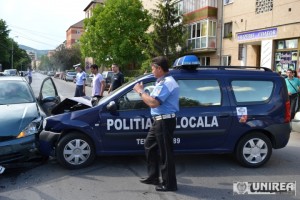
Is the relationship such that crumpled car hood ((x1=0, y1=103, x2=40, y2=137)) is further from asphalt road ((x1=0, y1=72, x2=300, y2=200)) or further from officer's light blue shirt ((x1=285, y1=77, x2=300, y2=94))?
officer's light blue shirt ((x1=285, y1=77, x2=300, y2=94))

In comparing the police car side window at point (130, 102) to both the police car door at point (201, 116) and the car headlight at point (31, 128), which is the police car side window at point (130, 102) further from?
the car headlight at point (31, 128)

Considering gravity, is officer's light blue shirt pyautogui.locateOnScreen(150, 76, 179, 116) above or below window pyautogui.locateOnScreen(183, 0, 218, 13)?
below

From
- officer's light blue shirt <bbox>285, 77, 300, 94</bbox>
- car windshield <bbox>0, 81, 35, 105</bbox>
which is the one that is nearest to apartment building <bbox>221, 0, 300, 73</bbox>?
officer's light blue shirt <bbox>285, 77, 300, 94</bbox>

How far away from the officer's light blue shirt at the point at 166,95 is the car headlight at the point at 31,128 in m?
2.09

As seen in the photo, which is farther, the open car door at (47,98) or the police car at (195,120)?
the open car door at (47,98)

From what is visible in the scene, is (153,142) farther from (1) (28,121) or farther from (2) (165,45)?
(2) (165,45)

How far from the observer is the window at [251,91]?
18.3 feet

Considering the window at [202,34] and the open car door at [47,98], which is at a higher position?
the window at [202,34]

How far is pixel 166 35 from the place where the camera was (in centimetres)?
2641

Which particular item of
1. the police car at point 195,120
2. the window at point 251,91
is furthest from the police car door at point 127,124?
the window at point 251,91

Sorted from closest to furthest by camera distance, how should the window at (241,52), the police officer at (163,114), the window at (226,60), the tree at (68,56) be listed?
the police officer at (163,114) < the window at (241,52) < the window at (226,60) < the tree at (68,56)

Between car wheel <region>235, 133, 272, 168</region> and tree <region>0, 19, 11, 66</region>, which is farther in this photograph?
tree <region>0, 19, 11, 66</region>

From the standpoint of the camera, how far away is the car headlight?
5.03 meters

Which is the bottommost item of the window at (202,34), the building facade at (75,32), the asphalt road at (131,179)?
the asphalt road at (131,179)
